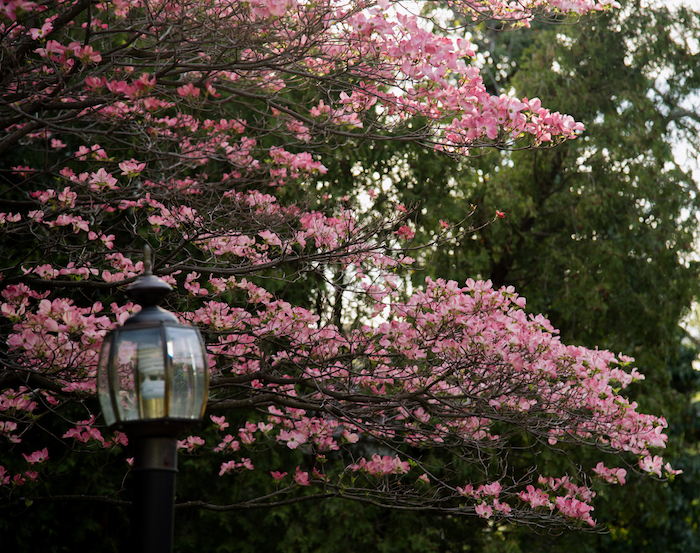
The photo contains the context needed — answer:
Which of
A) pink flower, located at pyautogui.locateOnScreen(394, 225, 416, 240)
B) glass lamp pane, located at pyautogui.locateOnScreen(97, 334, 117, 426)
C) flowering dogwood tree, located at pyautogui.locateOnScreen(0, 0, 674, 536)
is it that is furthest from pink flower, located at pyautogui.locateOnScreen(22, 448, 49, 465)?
pink flower, located at pyautogui.locateOnScreen(394, 225, 416, 240)

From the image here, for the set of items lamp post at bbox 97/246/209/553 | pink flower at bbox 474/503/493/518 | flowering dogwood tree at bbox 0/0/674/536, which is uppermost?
flowering dogwood tree at bbox 0/0/674/536

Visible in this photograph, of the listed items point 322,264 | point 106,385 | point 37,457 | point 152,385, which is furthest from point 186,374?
point 37,457

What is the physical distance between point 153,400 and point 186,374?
5.4 inches

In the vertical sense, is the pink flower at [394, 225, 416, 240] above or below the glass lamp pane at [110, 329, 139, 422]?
above

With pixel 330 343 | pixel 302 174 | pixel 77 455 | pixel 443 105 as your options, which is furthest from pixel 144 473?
pixel 77 455

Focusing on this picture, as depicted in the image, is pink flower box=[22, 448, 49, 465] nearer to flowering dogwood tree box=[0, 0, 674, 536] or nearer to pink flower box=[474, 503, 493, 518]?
flowering dogwood tree box=[0, 0, 674, 536]

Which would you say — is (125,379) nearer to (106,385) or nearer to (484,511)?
(106,385)

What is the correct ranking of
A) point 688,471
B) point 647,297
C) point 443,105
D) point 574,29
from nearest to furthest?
1. point 443,105
2. point 647,297
3. point 574,29
4. point 688,471

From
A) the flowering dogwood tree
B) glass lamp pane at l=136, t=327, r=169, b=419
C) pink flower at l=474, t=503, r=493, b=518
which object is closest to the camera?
glass lamp pane at l=136, t=327, r=169, b=419

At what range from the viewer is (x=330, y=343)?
15.6 feet

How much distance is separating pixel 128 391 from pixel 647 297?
7.93m

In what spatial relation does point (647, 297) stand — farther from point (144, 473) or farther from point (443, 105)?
point (144, 473)

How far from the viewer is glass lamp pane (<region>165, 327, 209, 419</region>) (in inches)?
98.9

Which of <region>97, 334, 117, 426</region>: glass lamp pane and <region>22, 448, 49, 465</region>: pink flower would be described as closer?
<region>97, 334, 117, 426</region>: glass lamp pane
